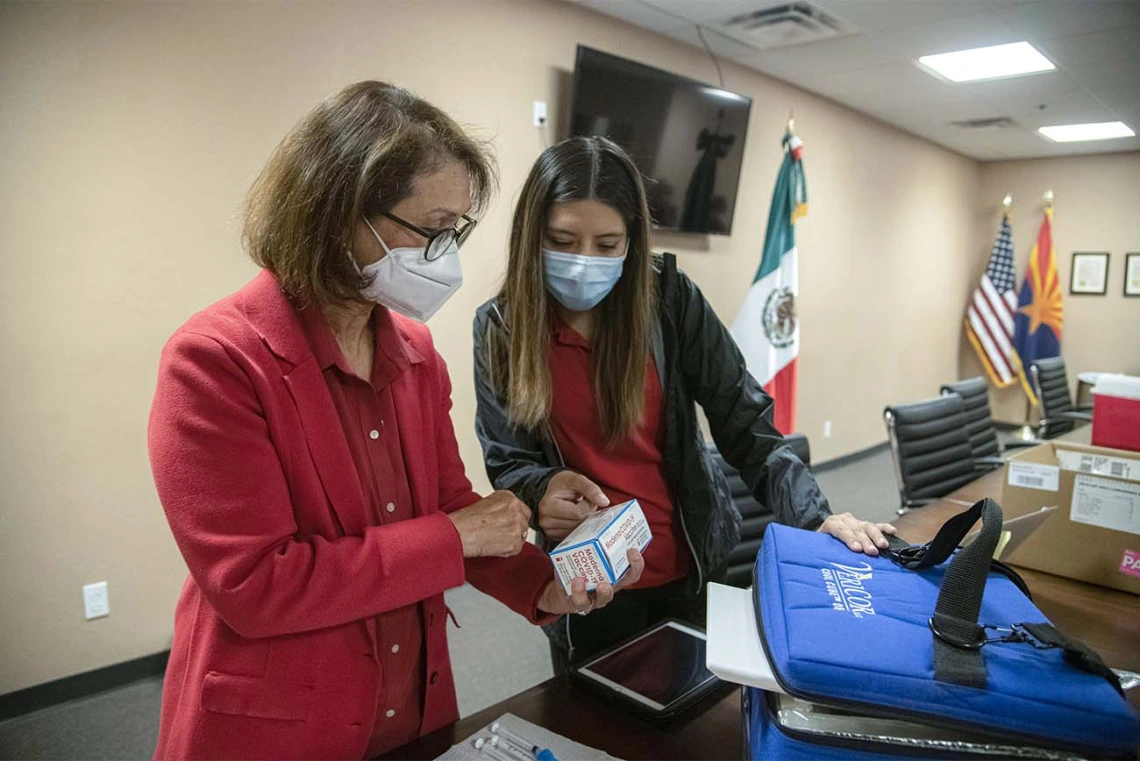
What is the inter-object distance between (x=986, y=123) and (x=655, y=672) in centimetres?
632

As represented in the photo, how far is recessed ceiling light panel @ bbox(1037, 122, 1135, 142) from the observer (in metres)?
5.89

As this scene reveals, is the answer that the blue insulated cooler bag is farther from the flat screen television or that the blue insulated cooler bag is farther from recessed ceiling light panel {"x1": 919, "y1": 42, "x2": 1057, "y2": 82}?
recessed ceiling light panel {"x1": 919, "y1": 42, "x2": 1057, "y2": 82}

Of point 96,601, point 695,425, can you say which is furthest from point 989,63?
point 96,601

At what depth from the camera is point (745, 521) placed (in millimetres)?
1938

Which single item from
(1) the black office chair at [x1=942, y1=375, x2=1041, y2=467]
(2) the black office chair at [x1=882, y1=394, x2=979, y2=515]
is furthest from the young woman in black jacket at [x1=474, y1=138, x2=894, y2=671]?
(1) the black office chair at [x1=942, y1=375, x2=1041, y2=467]

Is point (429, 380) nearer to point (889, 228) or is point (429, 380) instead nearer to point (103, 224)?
point (103, 224)

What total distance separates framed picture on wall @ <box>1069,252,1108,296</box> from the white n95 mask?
7973 mm

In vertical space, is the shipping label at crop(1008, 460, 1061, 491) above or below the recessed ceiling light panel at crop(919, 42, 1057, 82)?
below

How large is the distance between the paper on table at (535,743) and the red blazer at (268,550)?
0.13 metres

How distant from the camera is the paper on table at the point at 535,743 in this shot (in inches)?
34.1

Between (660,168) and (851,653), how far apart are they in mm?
3477

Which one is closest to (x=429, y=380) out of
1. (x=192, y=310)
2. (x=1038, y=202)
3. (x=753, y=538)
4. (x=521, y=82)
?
(x=753, y=538)

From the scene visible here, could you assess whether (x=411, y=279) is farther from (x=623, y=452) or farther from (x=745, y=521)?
(x=745, y=521)

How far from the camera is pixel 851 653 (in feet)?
2.25
